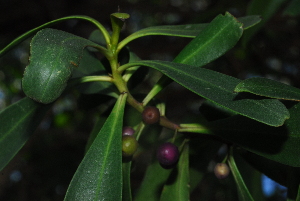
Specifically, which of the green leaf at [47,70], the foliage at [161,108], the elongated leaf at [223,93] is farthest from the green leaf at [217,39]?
the green leaf at [47,70]

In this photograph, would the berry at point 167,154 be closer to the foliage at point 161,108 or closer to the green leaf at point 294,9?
the foliage at point 161,108

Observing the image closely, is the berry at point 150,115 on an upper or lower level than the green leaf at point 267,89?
lower

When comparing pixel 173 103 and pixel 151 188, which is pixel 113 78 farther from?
pixel 173 103

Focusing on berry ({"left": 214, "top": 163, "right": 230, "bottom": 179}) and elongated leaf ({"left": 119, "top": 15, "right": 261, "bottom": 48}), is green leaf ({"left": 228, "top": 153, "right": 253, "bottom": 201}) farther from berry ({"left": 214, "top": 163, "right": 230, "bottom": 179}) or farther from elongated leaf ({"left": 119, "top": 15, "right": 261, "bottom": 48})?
elongated leaf ({"left": 119, "top": 15, "right": 261, "bottom": 48})

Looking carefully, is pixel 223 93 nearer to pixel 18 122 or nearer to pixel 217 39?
pixel 217 39

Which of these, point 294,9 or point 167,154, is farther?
point 294,9

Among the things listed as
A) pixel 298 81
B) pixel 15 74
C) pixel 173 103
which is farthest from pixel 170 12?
pixel 15 74

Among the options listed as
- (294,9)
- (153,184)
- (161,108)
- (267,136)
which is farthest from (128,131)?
(294,9)
